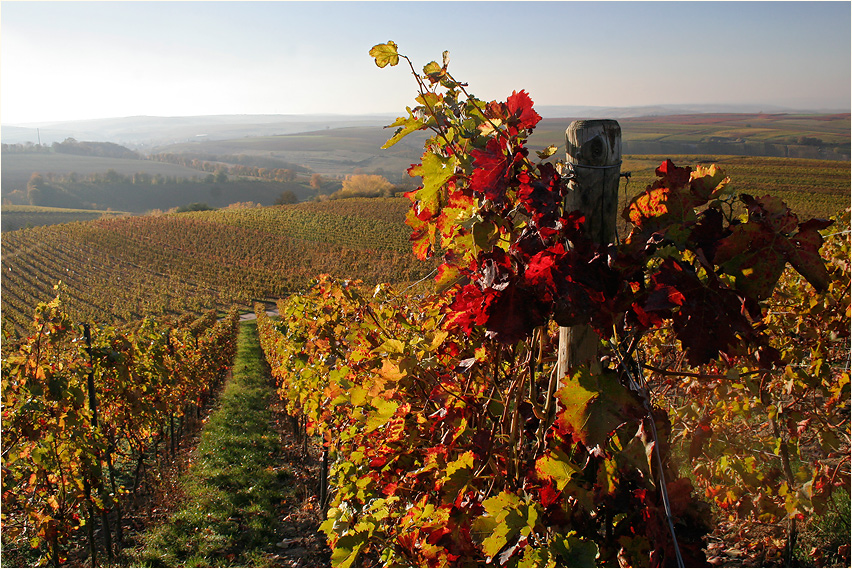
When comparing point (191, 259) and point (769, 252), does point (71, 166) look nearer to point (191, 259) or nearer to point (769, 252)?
point (191, 259)

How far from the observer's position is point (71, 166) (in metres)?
114

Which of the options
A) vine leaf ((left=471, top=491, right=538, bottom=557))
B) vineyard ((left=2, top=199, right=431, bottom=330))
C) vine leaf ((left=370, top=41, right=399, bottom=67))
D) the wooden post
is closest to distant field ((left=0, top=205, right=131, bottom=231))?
vineyard ((left=2, top=199, right=431, bottom=330))

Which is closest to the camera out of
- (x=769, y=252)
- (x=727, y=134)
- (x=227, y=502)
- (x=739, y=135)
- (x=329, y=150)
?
(x=769, y=252)

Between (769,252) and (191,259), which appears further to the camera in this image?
(191,259)

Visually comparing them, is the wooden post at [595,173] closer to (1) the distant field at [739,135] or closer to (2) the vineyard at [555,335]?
(2) the vineyard at [555,335]

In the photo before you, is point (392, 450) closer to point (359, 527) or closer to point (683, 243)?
point (359, 527)

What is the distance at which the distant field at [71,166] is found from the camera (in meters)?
104

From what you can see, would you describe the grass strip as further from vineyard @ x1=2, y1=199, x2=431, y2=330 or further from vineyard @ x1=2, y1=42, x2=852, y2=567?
vineyard @ x1=2, y1=199, x2=431, y2=330

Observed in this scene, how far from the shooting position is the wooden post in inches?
46.4

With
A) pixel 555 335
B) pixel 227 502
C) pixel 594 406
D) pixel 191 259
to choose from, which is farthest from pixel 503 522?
pixel 191 259

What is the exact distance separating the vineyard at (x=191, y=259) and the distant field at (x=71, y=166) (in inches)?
2579

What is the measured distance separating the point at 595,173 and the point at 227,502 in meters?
6.76

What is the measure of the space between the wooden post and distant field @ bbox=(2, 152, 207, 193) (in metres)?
114

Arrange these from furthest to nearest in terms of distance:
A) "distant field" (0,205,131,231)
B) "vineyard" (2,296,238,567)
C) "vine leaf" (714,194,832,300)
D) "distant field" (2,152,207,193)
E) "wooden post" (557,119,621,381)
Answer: "distant field" (2,152,207,193), "distant field" (0,205,131,231), "vineyard" (2,296,238,567), "wooden post" (557,119,621,381), "vine leaf" (714,194,832,300)
